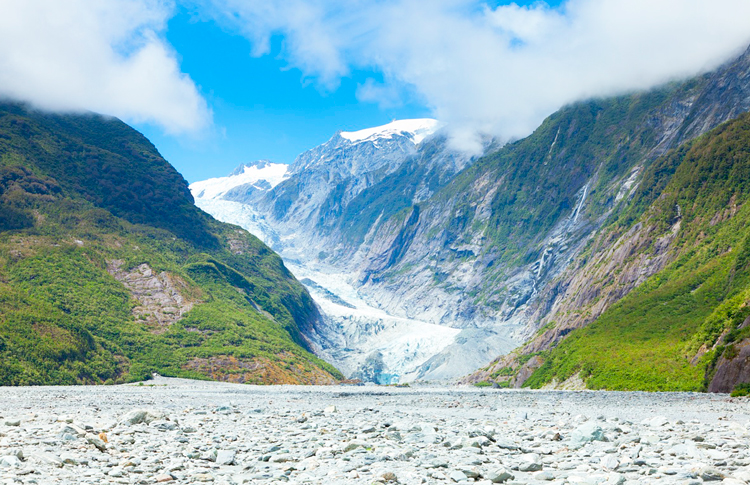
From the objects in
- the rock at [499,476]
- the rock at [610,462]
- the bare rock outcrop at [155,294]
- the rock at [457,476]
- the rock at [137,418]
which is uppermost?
the bare rock outcrop at [155,294]

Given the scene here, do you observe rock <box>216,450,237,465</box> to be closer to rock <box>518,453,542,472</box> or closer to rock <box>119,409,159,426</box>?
rock <box>119,409,159,426</box>

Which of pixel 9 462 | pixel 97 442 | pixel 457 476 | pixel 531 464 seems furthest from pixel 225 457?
Answer: pixel 531 464

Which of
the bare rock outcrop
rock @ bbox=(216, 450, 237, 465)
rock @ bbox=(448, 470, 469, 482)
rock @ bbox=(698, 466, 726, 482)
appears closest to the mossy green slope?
rock @ bbox=(698, 466, 726, 482)

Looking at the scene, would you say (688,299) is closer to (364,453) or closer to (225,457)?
(364,453)

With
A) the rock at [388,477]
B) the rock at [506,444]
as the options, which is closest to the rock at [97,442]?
the rock at [388,477]

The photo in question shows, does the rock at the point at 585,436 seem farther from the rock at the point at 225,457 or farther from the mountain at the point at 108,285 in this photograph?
the mountain at the point at 108,285

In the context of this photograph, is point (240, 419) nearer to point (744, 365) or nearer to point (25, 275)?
point (744, 365)
